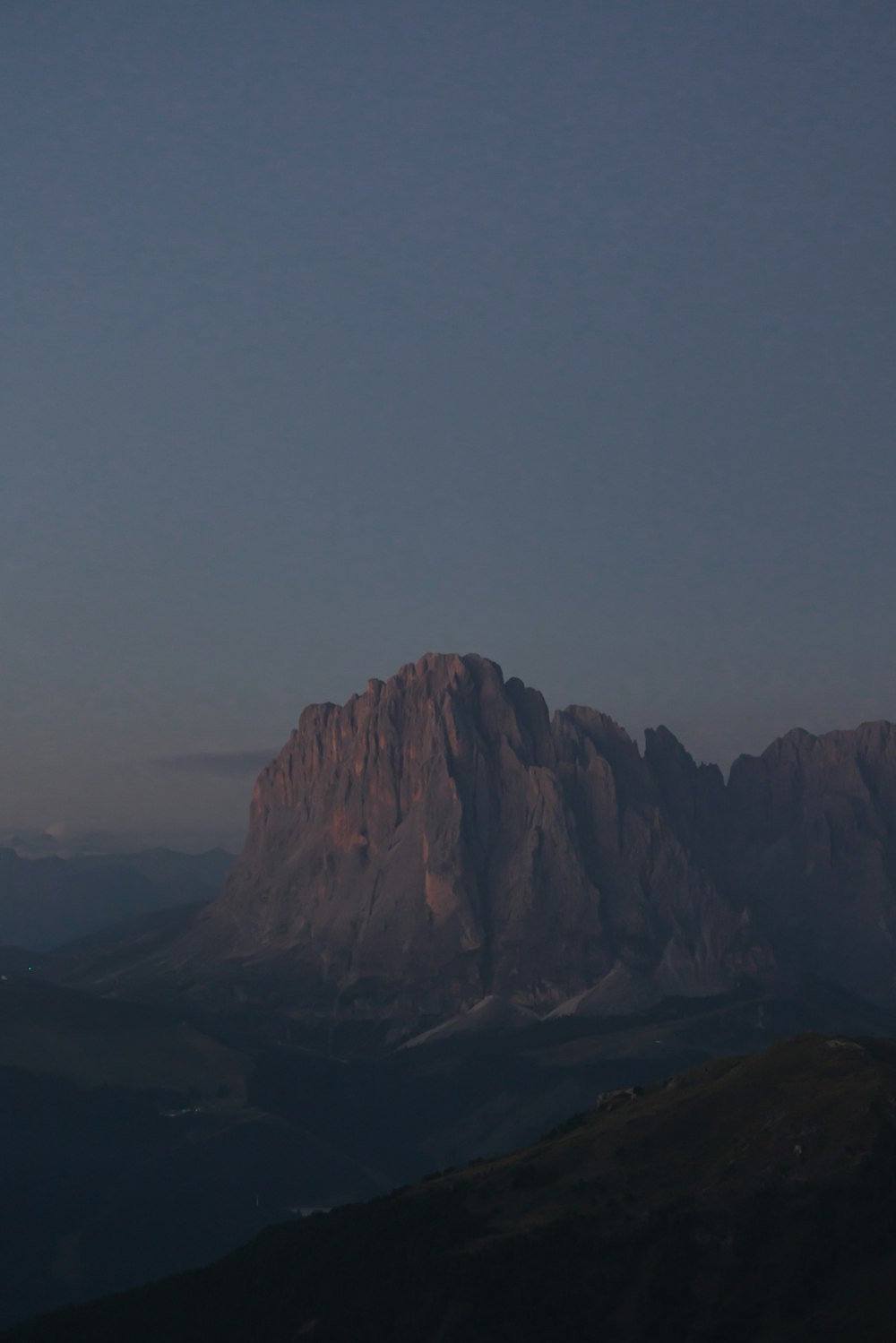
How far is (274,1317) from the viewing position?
179m

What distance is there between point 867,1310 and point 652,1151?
159 feet

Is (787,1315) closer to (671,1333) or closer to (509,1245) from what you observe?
(671,1333)

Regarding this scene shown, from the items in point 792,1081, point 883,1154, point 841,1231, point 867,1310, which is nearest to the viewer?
point 867,1310

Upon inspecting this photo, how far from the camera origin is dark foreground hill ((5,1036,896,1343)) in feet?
486

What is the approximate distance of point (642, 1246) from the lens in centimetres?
16025

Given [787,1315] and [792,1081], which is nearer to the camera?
[787,1315]

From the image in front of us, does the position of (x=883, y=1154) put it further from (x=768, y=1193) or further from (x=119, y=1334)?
(x=119, y=1334)

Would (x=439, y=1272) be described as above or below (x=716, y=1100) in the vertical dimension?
below

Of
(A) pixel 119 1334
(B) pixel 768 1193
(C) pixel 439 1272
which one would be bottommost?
(A) pixel 119 1334

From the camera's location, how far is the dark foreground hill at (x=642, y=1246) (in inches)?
5827

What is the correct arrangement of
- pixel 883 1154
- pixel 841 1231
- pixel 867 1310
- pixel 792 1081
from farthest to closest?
pixel 792 1081 < pixel 883 1154 < pixel 841 1231 < pixel 867 1310

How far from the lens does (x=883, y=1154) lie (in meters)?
164

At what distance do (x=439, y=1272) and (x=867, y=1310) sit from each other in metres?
50.1

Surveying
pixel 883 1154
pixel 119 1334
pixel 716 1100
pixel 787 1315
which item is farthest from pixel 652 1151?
pixel 119 1334
